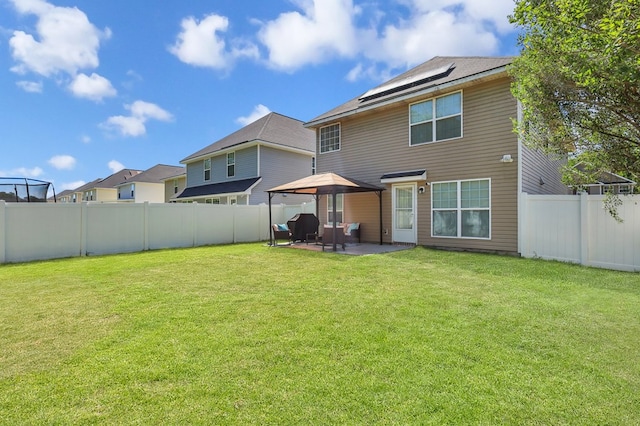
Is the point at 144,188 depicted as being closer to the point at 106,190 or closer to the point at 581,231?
the point at 106,190

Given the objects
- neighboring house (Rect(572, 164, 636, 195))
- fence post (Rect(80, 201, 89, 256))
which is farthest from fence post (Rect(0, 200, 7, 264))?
neighboring house (Rect(572, 164, 636, 195))

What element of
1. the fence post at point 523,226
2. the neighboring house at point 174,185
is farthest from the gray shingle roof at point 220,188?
the fence post at point 523,226

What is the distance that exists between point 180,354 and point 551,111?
21.6 feet

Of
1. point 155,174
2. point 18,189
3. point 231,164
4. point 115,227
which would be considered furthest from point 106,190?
point 115,227

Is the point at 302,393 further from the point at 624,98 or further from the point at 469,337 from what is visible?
the point at 624,98

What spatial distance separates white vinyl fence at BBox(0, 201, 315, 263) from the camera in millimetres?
8516

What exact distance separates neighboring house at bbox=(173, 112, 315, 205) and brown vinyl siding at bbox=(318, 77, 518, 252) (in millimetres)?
4975

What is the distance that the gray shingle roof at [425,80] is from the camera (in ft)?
30.0

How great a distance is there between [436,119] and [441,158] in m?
1.28

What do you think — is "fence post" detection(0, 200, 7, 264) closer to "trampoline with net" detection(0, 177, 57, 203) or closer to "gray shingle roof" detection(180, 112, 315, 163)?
"trampoline with net" detection(0, 177, 57, 203)

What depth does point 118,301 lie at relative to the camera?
4512 millimetres

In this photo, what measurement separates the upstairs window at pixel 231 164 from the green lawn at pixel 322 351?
13363 millimetres

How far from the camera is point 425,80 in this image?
414 inches

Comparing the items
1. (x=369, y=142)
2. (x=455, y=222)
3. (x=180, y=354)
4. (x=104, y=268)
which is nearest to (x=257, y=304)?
(x=180, y=354)
